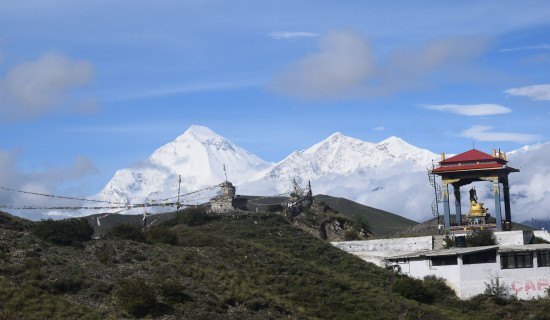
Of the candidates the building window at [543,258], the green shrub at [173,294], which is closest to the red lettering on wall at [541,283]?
the building window at [543,258]

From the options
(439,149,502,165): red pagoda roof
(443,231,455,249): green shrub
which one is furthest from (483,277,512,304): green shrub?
(439,149,502,165): red pagoda roof

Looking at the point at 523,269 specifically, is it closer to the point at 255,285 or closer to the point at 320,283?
the point at 320,283

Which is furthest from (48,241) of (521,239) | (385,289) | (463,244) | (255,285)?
(521,239)

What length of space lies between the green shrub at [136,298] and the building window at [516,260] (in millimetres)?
31990

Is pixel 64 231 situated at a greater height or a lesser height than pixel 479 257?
greater

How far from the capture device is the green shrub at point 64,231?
61.7 m

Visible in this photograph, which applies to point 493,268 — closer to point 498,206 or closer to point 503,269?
point 503,269

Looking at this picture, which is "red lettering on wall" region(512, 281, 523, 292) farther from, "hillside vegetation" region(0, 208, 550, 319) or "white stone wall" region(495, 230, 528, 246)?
"white stone wall" region(495, 230, 528, 246)

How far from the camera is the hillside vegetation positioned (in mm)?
48375

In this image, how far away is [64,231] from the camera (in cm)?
6266

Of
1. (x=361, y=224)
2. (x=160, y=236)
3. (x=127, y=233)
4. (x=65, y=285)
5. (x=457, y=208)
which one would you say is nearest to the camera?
(x=65, y=285)

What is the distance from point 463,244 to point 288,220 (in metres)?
32.9

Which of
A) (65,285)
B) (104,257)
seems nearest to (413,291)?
(104,257)

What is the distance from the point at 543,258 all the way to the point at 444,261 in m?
8.68
